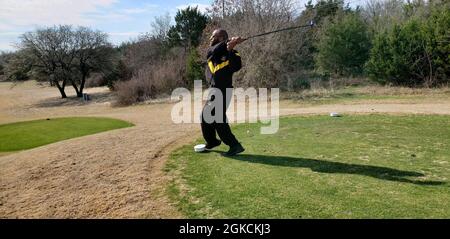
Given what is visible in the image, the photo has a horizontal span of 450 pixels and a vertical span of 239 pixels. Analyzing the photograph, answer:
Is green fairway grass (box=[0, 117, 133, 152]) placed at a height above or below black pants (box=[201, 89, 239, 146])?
below

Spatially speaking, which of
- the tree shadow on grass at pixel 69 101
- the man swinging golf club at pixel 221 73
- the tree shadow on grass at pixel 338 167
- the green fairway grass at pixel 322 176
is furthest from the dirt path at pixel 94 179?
the tree shadow on grass at pixel 69 101

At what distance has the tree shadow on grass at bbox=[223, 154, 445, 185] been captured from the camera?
5.13 m

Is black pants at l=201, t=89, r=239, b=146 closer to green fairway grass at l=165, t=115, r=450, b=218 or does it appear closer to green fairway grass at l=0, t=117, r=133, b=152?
green fairway grass at l=165, t=115, r=450, b=218

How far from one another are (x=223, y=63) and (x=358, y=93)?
12.7m

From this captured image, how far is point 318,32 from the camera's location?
24797mm

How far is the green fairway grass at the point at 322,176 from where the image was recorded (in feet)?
13.6

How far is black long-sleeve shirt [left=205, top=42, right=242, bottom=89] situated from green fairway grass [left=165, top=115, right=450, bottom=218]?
54.8 inches

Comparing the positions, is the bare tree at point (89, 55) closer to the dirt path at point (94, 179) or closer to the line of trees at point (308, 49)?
the line of trees at point (308, 49)

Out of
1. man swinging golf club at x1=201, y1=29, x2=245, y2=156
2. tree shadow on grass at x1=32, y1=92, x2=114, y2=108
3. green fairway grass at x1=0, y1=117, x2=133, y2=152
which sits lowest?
green fairway grass at x1=0, y1=117, x2=133, y2=152

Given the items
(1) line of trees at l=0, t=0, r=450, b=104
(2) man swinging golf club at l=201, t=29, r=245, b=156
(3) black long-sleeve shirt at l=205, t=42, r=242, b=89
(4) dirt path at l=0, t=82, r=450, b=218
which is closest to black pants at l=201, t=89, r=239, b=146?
(2) man swinging golf club at l=201, t=29, r=245, b=156

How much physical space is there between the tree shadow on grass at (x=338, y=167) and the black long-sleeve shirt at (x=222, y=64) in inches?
55.2
